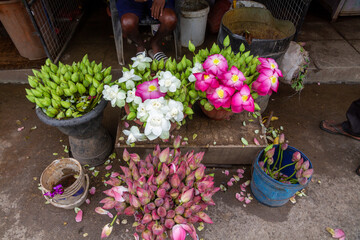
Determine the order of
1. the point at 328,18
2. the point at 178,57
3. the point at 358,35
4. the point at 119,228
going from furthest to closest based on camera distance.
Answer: the point at 328,18 < the point at 358,35 < the point at 178,57 < the point at 119,228

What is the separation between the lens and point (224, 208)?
7.27 ft

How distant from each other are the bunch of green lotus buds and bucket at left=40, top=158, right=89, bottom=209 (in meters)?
0.52

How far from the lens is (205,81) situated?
1.70 meters

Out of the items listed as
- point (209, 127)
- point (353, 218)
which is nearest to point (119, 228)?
point (209, 127)

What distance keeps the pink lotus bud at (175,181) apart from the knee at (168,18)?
206 centimetres

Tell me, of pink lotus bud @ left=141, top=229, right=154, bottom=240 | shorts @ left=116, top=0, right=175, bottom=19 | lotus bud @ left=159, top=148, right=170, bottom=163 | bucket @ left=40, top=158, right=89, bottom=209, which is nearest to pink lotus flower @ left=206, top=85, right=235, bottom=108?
lotus bud @ left=159, top=148, right=170, bottom=163

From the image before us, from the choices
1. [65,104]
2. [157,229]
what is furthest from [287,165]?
[65,104]

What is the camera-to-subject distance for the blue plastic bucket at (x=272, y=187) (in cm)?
189

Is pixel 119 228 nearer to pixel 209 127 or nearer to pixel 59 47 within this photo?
pixel 209 127

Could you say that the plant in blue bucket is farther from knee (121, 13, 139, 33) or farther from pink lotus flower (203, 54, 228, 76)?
knee (121, 13, 139, 33)

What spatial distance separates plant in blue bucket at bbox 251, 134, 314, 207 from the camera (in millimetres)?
1845

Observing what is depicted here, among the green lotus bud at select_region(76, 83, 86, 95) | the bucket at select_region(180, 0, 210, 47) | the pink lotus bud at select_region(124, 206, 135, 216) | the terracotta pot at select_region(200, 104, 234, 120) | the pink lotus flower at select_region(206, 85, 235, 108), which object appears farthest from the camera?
the bucket at select_region(180, 0, 210, 47)

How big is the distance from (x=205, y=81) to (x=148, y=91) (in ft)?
1.37

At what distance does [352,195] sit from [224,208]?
1.29 metres
